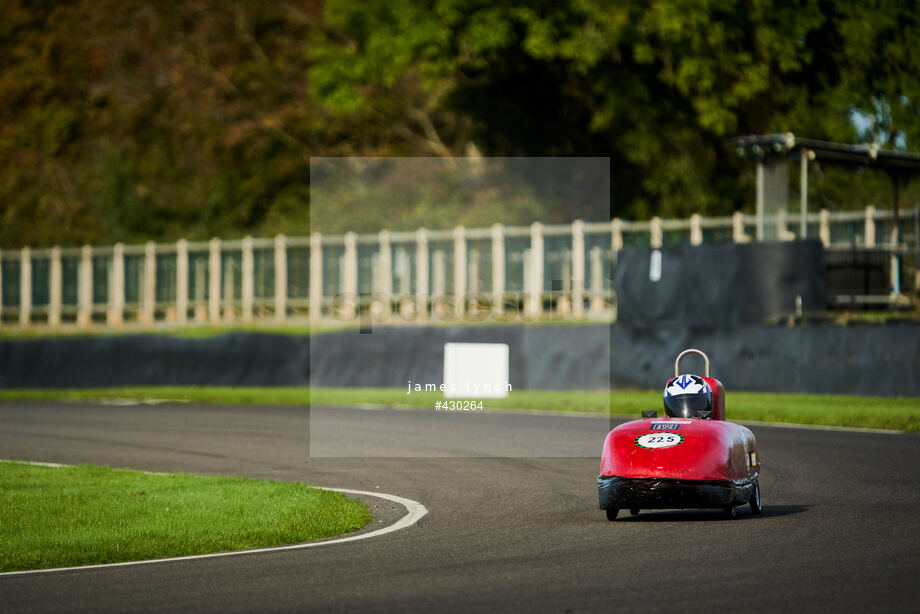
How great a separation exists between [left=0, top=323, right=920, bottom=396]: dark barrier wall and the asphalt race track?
8.42 ft

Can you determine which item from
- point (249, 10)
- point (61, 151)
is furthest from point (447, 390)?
point (61, 151)

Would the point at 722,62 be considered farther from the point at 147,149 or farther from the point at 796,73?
the point at 147,149

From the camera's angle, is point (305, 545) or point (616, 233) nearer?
point (305, 545)

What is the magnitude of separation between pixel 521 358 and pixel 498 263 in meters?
6.96

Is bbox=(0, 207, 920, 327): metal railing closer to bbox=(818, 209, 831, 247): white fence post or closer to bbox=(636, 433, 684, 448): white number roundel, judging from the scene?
bbox=(818, 209, 831, 247): white fence post

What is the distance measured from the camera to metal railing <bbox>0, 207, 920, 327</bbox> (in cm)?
3059

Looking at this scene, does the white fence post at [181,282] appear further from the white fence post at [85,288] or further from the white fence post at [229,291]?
the white fence post at [85,288]

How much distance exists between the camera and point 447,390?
2786 cm

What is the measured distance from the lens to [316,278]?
3472cm

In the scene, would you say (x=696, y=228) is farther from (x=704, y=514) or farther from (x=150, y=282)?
(x=704, y=514)

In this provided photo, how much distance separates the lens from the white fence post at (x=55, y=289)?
39812 millimetres

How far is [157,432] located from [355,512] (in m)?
9.12

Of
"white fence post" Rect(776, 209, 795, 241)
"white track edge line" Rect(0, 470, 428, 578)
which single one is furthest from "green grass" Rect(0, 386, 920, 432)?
"white track edge line" Rect(0, 470, 428, 578)

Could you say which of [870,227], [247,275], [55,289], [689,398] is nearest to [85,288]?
[55,289]
